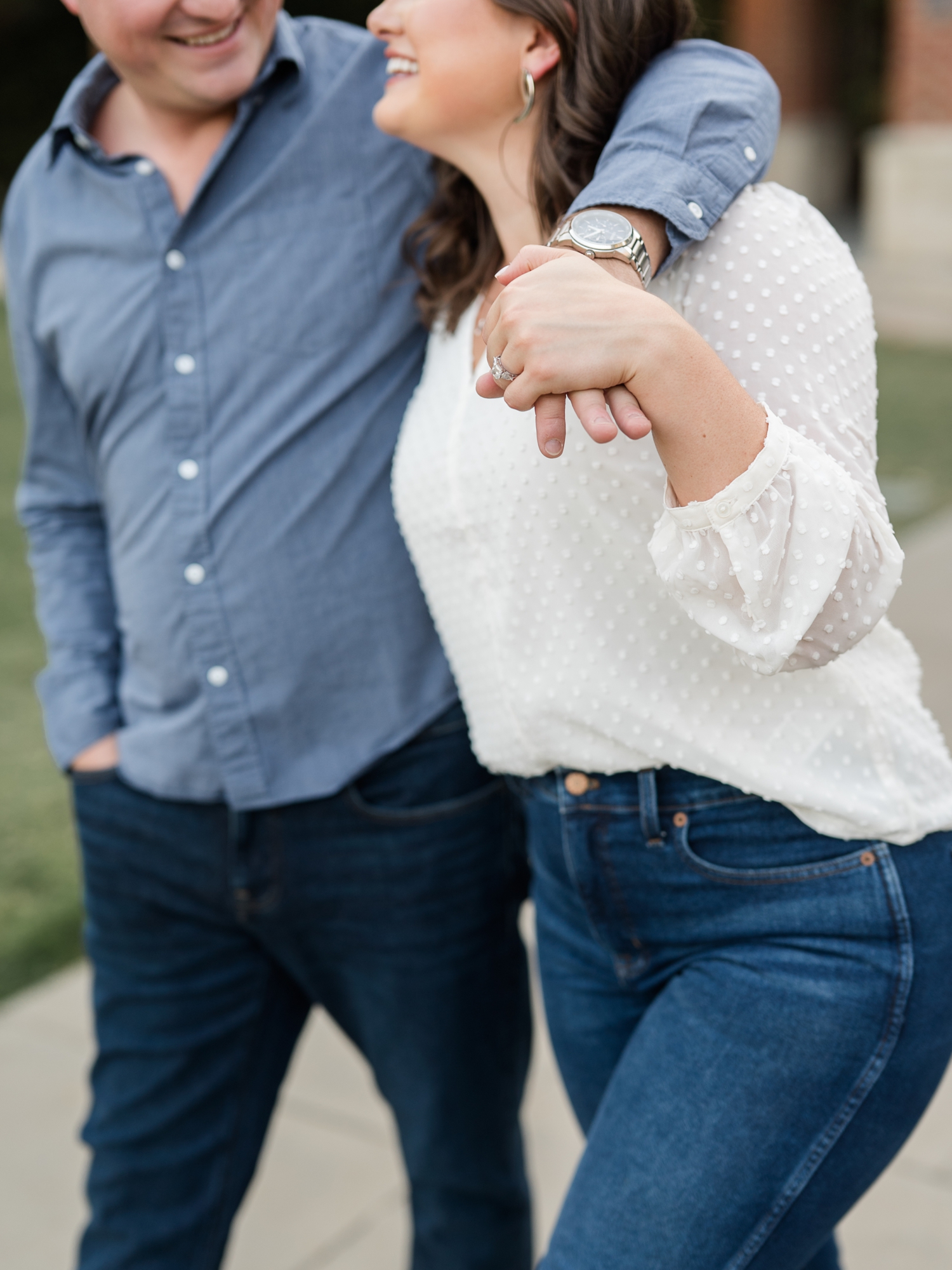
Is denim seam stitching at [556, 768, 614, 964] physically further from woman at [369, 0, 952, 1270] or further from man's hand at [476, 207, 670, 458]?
man's hand at [476, 207, 670, 458]

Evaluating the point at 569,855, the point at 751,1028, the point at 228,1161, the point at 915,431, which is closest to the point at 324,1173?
the point at 228,1161

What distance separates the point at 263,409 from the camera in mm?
1957

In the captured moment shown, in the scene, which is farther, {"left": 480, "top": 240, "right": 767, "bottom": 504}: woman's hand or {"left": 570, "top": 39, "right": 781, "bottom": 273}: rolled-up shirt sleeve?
{"left": 570, "top": 39, "right": 781, "bottom": 273}: rolled-up shirt sleeve

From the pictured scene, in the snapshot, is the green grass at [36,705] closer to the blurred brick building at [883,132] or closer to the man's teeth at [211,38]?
the man's teeth at [211,38]

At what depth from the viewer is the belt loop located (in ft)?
5.37

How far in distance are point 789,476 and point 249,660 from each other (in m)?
0.89

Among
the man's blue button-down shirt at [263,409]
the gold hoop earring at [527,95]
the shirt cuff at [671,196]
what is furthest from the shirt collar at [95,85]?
the shirt cuff at [671,196]

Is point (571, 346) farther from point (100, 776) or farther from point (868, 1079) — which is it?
point (100, 776)

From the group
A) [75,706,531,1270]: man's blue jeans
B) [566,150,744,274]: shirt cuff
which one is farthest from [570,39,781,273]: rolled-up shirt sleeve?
[75,706,531,1270]: man's blue jeans

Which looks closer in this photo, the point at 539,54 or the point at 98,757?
the point at 539,54

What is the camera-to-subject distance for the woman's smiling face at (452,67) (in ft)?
5.40

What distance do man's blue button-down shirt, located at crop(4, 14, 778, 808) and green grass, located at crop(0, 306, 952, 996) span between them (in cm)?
181

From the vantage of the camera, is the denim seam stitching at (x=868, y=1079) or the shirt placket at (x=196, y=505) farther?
the shirt placket at (x=196, y=505)

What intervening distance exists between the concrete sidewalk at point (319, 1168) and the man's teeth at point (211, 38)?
81.7 inches
